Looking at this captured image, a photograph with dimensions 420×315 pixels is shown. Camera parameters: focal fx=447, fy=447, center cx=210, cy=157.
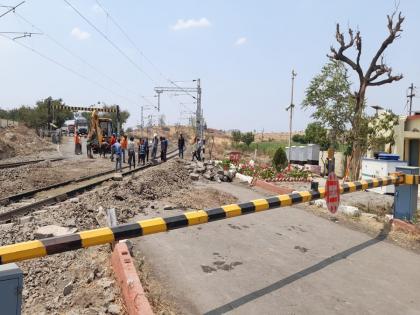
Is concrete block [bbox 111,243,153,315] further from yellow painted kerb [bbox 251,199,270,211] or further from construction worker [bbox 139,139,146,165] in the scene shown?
construction worker [bbox 139,139,146,165]

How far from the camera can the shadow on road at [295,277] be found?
4.94m

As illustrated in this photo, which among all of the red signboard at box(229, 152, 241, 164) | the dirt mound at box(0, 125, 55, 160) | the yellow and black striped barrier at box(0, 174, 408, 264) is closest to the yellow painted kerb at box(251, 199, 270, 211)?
the yellow and black striped barrier at box(0, 174, 408, 264)

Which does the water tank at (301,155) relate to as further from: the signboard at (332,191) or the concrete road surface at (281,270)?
the signboard at (332,191)

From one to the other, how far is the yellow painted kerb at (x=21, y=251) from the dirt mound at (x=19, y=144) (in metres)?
34.3

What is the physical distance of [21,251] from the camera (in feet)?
10.8

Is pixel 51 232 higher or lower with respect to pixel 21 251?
lower

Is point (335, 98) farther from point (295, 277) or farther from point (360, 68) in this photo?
point (295, 277)

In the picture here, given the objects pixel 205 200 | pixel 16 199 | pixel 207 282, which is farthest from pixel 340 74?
pixel 207 282

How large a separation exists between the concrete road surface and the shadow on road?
0.04 ft

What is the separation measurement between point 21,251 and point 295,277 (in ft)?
12.6

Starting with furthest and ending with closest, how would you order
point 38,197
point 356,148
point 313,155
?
point 313,155
point 356,148
point 38,197

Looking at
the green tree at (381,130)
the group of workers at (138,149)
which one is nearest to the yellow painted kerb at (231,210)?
the group of workers at (138,149)

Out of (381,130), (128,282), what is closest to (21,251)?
(128,282)

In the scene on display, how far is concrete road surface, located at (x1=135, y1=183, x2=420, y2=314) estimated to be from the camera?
514cm
